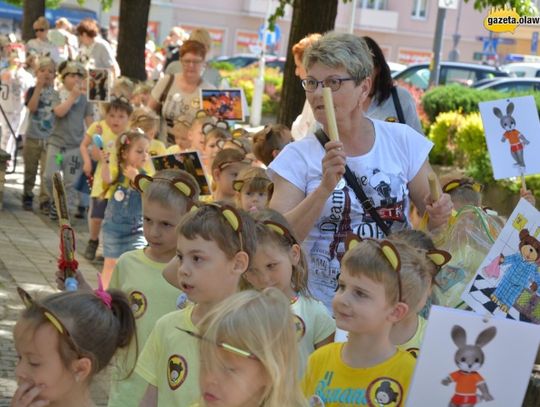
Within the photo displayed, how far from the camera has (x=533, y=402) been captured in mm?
5406

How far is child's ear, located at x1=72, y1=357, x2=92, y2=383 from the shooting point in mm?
3963

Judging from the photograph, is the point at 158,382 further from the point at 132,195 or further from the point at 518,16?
the point at 518,16

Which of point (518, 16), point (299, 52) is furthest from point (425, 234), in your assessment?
point (518, 16)

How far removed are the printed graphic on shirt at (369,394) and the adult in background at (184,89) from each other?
7.71m

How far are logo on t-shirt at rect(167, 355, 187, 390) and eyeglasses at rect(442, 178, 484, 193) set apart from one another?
2.15 metres

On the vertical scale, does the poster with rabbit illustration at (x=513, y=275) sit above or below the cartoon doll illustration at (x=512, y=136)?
below

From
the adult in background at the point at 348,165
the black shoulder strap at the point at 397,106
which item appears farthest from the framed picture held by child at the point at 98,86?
the adult in background at the point at 348,165

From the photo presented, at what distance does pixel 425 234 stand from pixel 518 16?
8.36 metres

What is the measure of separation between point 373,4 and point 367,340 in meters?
60.7

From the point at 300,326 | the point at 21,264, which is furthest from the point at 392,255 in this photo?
the point at 21,264

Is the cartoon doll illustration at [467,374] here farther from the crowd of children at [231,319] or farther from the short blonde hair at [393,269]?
the short blonde hair at [393,269]

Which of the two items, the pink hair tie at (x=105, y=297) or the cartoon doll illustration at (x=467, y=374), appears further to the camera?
the pink hair tie at (x=105, y=297)

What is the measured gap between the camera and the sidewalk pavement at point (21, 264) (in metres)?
7.65

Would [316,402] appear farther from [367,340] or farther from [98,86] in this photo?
[98,86]
